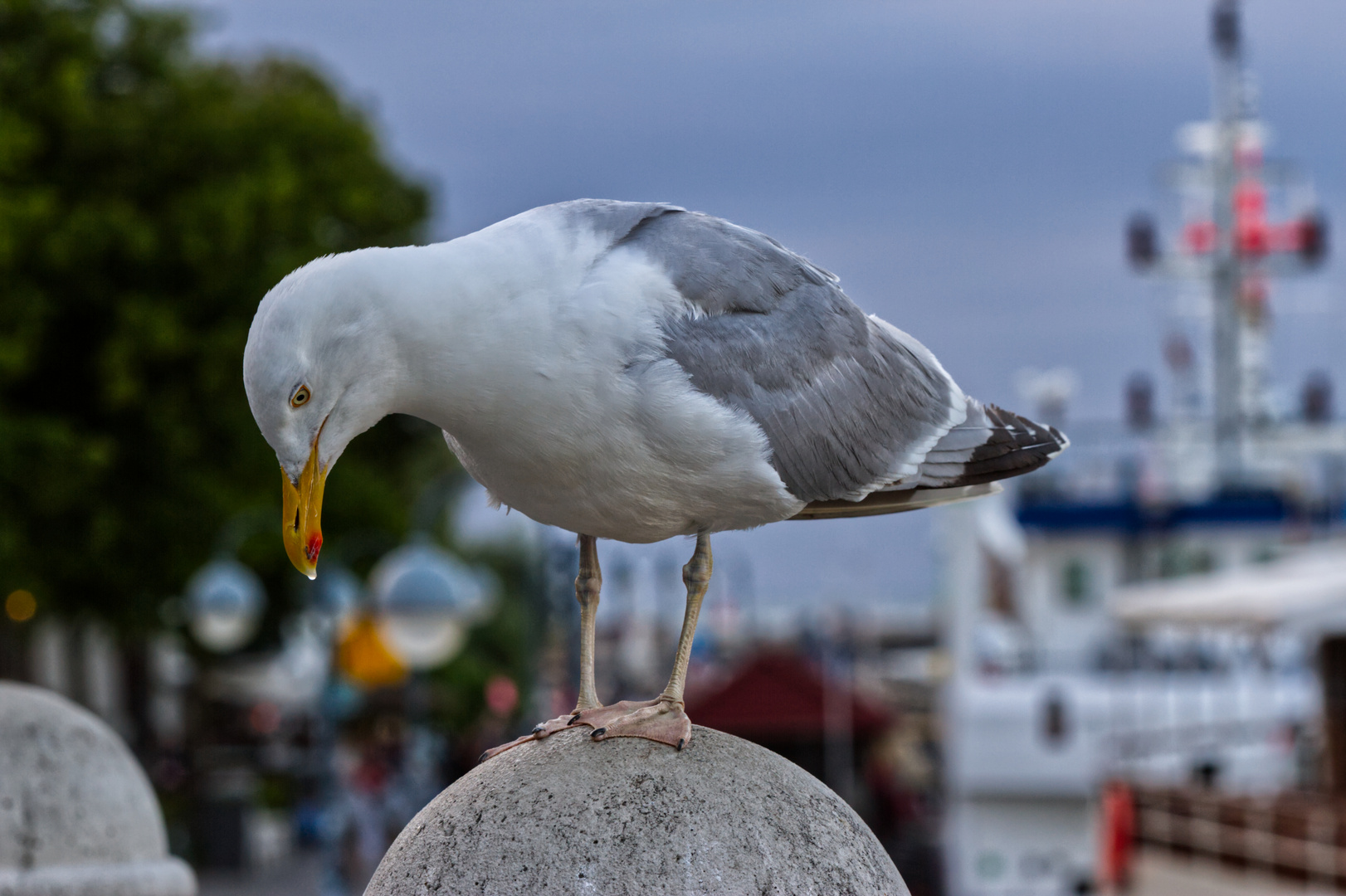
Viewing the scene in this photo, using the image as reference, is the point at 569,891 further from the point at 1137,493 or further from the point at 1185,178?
the point at 1185,178

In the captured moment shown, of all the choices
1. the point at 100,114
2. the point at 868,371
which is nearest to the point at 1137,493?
the point at 100,114

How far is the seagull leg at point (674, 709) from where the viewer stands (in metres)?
4.60

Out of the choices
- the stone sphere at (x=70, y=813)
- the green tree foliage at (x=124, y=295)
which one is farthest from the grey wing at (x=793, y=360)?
the green tree foliage at (x=124, y=295)

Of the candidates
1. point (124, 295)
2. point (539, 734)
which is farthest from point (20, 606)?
point (539, 734)

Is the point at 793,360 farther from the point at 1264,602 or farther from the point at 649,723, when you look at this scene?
the point at 1264,602

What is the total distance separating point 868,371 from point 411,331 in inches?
49.1

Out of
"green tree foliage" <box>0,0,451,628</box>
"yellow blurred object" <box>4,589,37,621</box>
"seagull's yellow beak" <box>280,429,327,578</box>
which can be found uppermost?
"green tree foliage" <box>0,0,451,628</box>

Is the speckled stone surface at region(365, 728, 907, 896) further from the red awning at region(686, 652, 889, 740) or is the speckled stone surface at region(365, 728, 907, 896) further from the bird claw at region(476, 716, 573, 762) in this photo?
the red awning at region(686, 652, 889, 740)

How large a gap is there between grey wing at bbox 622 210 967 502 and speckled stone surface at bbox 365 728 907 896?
0.76 meters

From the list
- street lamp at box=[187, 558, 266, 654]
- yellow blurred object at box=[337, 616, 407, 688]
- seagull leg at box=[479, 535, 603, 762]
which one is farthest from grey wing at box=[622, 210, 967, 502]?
yellow blurred object at box=[337, 616, 407, 688]

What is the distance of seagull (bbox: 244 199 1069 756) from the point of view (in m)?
4.10

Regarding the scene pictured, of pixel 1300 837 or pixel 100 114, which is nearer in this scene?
pixel 1300 837

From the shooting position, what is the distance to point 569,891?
13.9ft

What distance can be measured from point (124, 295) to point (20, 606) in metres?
4.93
